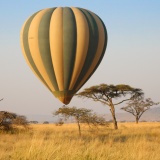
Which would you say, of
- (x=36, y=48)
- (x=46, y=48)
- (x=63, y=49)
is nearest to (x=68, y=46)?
(x=63, y=49)

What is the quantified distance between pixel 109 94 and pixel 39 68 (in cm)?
1823

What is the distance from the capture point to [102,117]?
24.9m

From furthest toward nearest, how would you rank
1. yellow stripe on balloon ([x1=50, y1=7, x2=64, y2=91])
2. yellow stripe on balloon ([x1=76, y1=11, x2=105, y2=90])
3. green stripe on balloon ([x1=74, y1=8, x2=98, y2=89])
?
yellow stripe on balloon ([x1=76, y1=11, x2=105, y2=90]) → green stripe on balloon ([x1=74, y1=8, x2=98, y2=89]) → yellow stripe on balloon ([x1=50, y1=7, x2=64, y2=91])

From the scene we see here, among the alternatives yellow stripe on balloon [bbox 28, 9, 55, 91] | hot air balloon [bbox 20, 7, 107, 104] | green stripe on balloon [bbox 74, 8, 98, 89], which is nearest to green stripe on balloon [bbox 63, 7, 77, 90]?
hot air balloon [bbox 20, 7, 107, 104]

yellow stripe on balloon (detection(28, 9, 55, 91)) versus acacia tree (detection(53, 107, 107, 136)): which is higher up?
yellow stripe on balloon (detection(28, 9, 55, 91))

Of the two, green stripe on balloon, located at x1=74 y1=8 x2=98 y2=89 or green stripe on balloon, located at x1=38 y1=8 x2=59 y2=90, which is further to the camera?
green stripe on balloon, located at x1=74 y1=8 x2=98 y2=89

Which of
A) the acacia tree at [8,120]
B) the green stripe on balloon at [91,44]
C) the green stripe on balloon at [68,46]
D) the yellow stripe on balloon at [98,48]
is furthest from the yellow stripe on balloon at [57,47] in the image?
the acacia tree at [8,120]

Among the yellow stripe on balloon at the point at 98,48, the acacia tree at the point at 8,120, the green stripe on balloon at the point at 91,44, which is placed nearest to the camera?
the green stripe on balloon at the point at 91,44

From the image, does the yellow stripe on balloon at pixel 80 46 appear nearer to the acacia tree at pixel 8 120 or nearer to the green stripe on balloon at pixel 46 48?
the green stripe on balloon at pixel 46 48

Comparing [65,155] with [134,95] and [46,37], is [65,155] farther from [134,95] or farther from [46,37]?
[134,95]

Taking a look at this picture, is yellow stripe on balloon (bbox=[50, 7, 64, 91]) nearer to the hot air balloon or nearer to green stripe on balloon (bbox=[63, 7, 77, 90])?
the hot air balloon

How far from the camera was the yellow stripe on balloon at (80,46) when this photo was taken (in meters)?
15.4

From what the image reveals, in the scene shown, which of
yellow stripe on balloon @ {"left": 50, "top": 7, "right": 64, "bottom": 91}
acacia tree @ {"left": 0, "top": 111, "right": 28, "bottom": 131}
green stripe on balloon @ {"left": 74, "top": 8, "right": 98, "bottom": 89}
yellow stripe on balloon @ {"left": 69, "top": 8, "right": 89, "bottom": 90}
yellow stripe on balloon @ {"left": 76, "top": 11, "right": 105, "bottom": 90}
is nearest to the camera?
yellow stripe on balloon @ {"left": 50, "top": 7, "right": 64, "bottom": 91}

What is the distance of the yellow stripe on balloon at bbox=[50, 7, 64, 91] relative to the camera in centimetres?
1528
